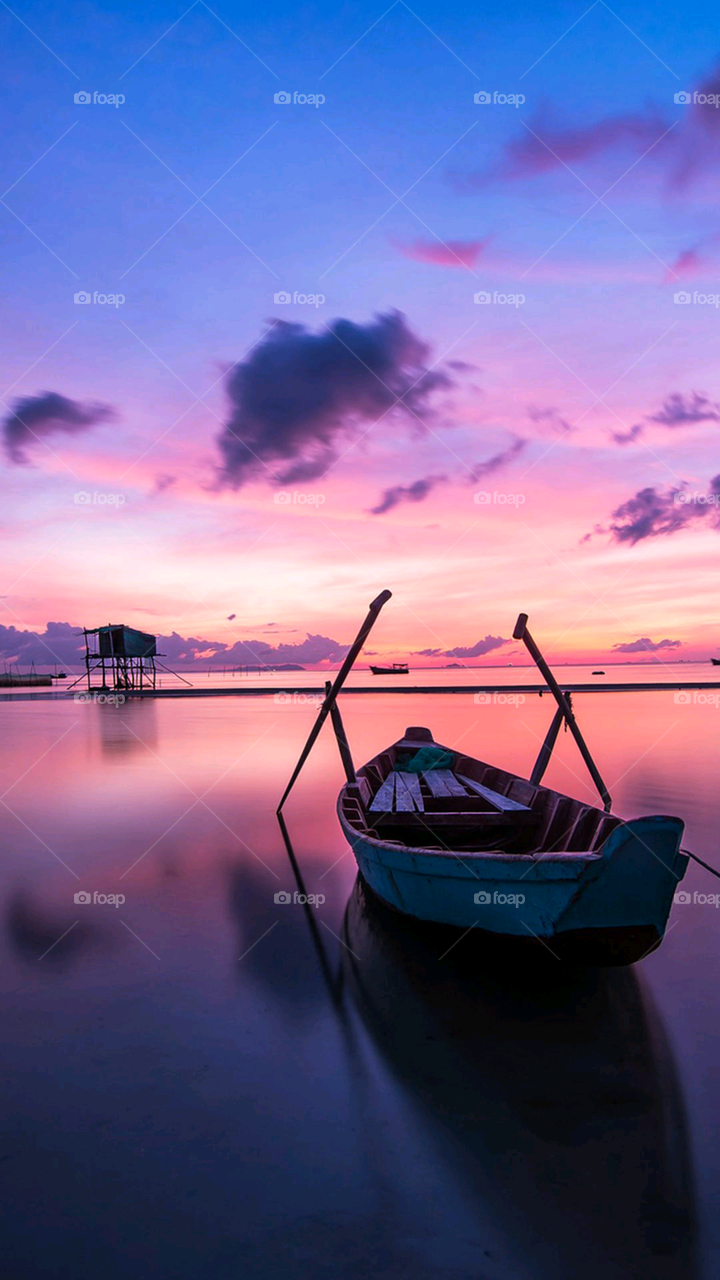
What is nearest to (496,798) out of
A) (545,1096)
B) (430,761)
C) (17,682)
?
(430,761)

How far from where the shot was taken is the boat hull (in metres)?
5.68

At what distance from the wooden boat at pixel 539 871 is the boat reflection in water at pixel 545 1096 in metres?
0.60

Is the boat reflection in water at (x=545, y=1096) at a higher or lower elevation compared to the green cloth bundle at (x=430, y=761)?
lower

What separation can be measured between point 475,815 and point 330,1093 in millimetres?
5063

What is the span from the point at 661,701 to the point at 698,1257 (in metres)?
65.6

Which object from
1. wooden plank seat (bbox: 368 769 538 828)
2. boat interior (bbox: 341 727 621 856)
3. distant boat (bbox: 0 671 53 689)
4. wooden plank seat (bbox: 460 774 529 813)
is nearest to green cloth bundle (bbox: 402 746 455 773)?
wooden plank seat (bbox: 368 769 538 828)

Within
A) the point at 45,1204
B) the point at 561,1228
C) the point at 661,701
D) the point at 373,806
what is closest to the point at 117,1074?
the point at 45,1204

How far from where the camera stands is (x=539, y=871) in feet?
19.9

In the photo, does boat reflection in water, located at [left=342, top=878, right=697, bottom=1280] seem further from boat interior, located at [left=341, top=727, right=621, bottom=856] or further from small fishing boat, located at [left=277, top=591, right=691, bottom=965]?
boat interior, located at [left=341, top=727, right=621, bottom=856]

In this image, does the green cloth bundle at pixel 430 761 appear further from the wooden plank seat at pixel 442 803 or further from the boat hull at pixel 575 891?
the boat hull at pixel 575 891

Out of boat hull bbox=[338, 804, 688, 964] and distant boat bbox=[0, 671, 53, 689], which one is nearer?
boat hull bbox=[338, 804, 688, 964]

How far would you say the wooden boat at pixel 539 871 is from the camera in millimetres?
5742

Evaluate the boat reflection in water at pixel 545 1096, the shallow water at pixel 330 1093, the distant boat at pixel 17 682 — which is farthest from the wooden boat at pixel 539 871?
the distant boat at pixel 17 682

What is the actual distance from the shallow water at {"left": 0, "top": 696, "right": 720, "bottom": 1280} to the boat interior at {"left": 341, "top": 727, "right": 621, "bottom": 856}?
4.44 ft
